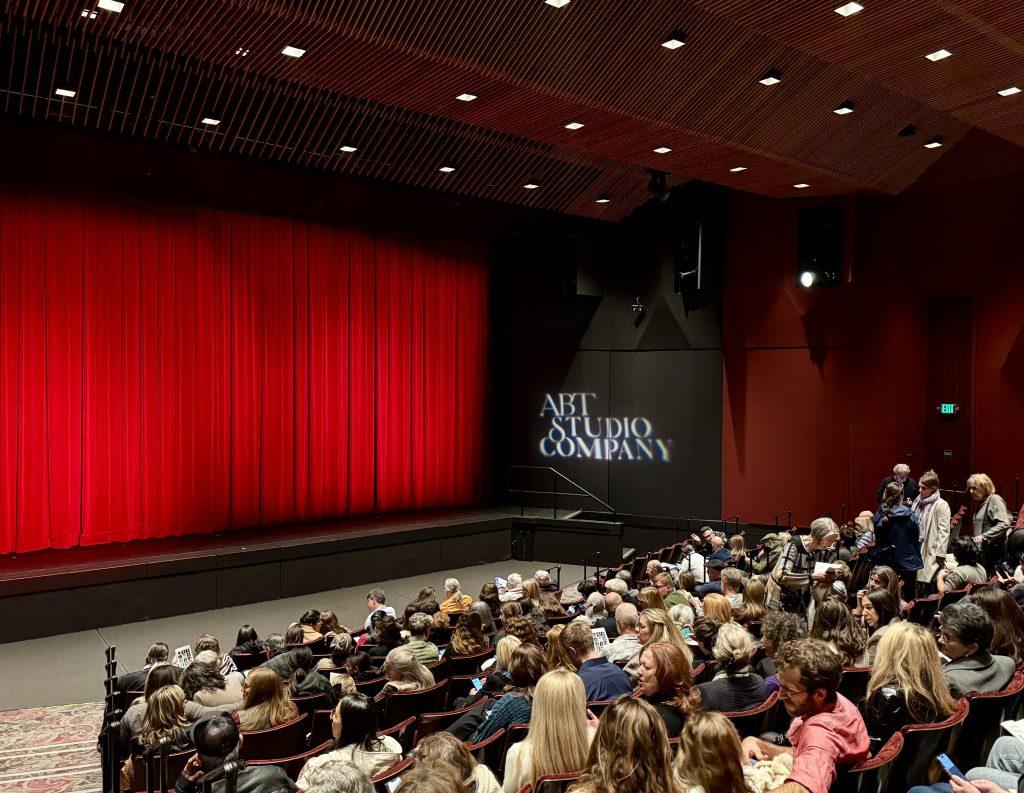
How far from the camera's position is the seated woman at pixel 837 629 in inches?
180

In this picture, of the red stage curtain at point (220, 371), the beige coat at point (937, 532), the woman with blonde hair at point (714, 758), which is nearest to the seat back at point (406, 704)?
the woman with blonde hair at point (714, 758)

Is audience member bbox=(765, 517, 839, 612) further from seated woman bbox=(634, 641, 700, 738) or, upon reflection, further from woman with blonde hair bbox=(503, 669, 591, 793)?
woman with blonde hair bbox=(503, 669, 591, 793)

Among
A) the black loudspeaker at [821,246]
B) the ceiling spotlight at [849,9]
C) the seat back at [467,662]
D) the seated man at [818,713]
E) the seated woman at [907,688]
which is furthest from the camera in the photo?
the black loudspeaker at [821,246]

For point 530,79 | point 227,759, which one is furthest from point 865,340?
point 227,759

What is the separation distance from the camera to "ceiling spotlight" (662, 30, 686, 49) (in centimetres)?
763

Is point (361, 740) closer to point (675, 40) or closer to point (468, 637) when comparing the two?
point (468, 637)

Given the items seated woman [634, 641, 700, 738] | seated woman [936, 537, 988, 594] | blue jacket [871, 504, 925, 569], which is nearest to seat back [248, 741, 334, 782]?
seated woman [634, 641, 700, 738]

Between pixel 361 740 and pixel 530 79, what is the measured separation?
6136 millimetres

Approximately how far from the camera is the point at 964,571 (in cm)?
664

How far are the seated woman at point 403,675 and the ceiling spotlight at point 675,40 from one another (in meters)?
5.63

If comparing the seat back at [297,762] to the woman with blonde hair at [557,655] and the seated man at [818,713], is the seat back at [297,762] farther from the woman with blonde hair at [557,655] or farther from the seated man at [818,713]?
the seated man at [818,713]

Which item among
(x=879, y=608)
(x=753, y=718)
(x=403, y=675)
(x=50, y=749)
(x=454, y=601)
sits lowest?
(x=50, y=749)

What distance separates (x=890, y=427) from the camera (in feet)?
41.4

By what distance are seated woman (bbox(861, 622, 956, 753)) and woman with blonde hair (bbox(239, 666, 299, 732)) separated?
273 cm
